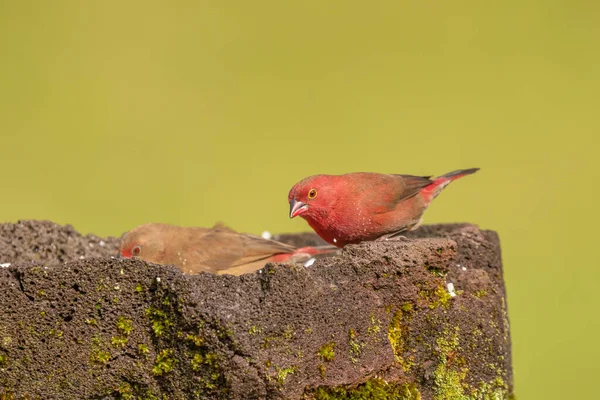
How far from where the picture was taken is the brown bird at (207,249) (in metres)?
5.71

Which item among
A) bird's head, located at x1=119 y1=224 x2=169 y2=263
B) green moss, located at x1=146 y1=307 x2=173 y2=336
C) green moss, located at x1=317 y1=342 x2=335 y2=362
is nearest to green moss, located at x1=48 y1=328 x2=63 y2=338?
green moss, located at x1=146 y1=307 x2=173 y2=336

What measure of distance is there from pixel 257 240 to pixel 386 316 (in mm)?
2116

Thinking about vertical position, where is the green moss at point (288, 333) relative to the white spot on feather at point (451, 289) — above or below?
below

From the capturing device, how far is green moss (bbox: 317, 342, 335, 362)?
3.62 metres

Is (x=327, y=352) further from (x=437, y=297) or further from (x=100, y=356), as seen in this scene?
(x=100, y=356)

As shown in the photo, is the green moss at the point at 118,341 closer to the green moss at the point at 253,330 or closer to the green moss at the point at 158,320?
the green moss at the point at 158,320

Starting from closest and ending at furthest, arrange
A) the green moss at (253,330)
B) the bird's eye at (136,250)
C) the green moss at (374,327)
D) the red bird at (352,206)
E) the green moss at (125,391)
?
1. the green moss at (253,330)
2. the green moss at (125,391)
3. the green moss at (374,327)
4. the red bird at (352,206)
5. the bird's eye at (136,250)

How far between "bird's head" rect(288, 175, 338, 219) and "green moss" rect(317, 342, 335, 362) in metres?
1.65

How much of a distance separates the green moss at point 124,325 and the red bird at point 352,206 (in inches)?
74.1

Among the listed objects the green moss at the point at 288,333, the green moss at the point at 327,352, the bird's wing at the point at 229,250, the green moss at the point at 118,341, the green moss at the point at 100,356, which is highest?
the bird's wing at the point at 229,250

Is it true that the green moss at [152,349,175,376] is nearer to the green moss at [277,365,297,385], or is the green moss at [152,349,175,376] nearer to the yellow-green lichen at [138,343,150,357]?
the yellow-green lichen at [138,343,150,357]

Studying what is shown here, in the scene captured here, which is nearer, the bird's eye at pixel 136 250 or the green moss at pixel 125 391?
the green moss at pixel 125 391

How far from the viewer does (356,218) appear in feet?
17.0

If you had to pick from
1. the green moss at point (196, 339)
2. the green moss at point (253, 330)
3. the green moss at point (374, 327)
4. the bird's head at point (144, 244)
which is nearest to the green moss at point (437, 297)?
the green moss at point (374, 327)
